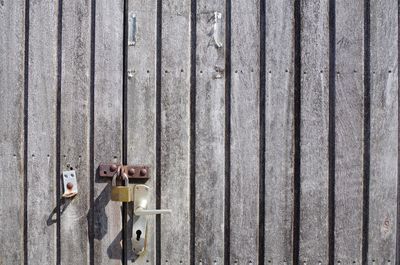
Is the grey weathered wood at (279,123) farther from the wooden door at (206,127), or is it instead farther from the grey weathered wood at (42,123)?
the grey weathered wood at (42,123)

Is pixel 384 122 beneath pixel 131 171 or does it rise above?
above

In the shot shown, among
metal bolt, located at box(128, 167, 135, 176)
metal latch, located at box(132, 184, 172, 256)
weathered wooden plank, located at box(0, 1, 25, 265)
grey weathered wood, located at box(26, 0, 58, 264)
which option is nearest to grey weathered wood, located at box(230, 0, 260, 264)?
metal latch, located at box(132, 184, 172, 256)

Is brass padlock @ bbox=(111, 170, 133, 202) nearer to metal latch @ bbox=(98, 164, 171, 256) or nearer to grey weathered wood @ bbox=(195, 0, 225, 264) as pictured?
metal latch @ bbox=(98, 164, 171, 256)

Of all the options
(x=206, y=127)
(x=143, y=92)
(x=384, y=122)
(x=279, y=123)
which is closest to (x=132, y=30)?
(x=143, y=92)

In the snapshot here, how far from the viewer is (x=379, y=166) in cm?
187

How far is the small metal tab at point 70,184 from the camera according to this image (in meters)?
1.93

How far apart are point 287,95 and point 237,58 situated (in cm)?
27

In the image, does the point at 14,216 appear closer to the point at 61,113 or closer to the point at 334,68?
the point at 61,113

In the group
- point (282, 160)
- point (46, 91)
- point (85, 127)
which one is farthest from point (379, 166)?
point (46, 91)

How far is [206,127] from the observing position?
192 centimetres

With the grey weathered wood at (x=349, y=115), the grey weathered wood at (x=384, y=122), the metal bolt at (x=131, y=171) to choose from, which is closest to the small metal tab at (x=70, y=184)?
the metal bolt at (x=131, y=171)

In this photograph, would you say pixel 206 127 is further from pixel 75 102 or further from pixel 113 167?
pixel 75 102

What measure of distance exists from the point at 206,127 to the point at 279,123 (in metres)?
0.32

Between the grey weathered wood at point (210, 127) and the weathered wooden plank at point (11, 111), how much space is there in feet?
2.63
